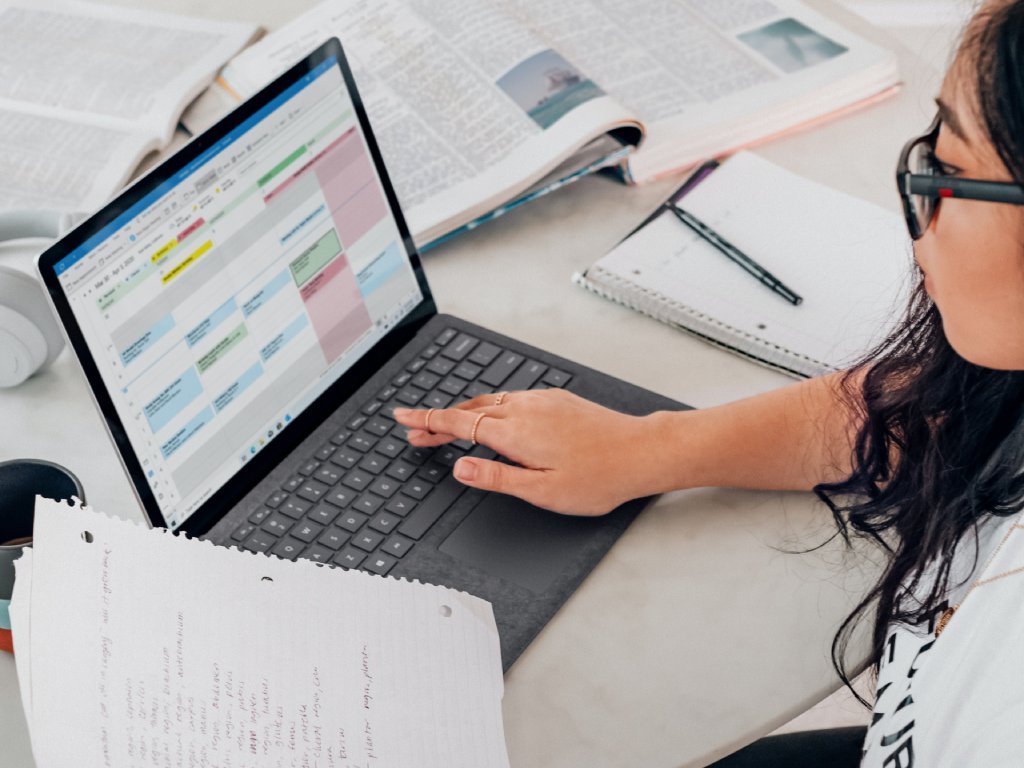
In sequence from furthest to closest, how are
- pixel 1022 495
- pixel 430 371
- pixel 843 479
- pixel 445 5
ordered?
1. pixel 445 5
2. pixel 430 371
3. pixel 843 479
4. pixel 1022 495

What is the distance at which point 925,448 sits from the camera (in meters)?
0.83

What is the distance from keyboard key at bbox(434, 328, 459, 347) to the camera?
3.27 feet

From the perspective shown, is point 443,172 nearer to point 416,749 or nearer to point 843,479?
point 843,479

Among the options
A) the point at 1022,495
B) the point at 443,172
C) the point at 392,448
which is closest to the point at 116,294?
the point at 392,448

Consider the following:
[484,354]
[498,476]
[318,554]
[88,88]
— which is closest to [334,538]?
[318,554]

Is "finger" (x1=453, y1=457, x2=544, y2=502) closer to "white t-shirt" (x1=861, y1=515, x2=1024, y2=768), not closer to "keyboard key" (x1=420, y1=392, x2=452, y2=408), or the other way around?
"keyboard key" (x1=420, y1=392, x2=452, y2=408)

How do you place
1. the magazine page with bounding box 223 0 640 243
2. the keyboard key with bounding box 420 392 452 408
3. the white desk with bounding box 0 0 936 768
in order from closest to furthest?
1. the white desk with bounding box 0 0 936 768
2. the keyboard key with bounding box 420 392 452 408
3. the magazine page with bounding box 223 0 640 243

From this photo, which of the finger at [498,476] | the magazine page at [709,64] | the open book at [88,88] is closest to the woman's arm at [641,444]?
the finger at [498,476]

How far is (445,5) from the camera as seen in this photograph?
1.29m

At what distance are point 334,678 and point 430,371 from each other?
14.0 inches

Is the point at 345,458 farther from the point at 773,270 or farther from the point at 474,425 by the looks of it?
the point at 773,270

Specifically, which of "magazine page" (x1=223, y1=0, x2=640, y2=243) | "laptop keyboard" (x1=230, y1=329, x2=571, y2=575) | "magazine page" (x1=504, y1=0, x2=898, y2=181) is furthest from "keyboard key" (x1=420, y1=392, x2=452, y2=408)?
"magazine page" (x1=504, y1=0, x2=898, y2=181)

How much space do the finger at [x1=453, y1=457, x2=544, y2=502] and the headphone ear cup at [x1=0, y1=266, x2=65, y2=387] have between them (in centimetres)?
35

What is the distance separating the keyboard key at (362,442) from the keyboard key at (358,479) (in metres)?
0.02
